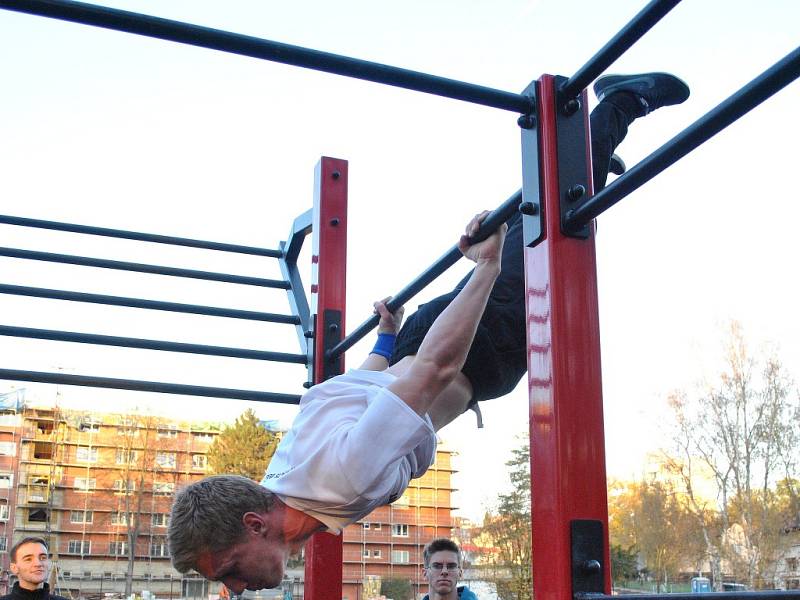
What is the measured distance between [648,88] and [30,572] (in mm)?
3528

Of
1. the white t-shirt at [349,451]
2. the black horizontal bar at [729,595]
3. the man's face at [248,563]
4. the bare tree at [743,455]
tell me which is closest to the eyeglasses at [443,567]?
the white t-shirt at [349,451]

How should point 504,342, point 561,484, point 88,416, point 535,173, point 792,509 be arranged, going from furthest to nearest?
point 88,416 → point 792,509 → point 504,342 → point 535,173 → point 561,484

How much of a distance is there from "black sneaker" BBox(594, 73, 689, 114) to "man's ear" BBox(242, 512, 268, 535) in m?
1.29

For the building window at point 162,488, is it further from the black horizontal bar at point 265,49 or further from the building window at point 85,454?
the black horizontal bar at point 265,49

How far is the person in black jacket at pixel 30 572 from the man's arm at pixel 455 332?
3.17 m

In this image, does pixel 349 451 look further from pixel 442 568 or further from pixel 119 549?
pixel 119 549

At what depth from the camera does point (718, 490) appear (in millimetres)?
26734

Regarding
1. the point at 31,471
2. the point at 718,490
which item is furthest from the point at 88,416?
the point at 718,490

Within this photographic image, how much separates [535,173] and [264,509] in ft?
2.91

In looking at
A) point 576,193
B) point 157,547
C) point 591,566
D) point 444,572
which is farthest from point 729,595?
point 157,547

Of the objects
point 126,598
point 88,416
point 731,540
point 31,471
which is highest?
point 88,416

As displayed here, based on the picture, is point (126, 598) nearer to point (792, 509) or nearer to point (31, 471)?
point (31, 471)

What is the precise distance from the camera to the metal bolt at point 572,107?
4.05 ft

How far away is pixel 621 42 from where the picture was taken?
108 cm
